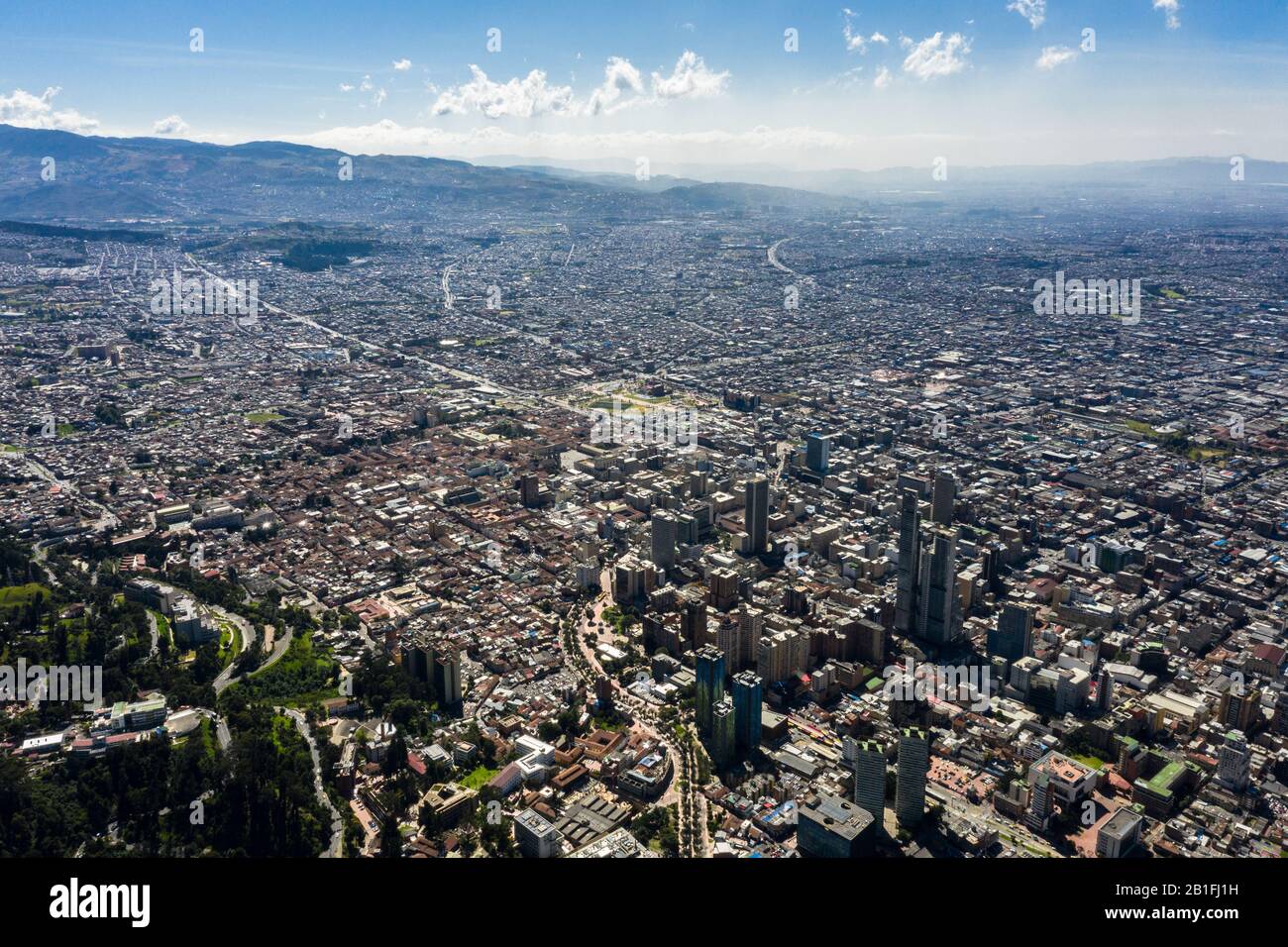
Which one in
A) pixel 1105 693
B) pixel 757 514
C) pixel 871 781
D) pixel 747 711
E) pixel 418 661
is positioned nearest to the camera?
pixel 871 781

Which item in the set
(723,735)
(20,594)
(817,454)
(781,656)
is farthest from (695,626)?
(20,594)

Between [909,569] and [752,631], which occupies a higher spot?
[909,569]

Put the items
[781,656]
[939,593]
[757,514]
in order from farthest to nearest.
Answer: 1. [757,514]
2. [939,593]
3. [781,656]

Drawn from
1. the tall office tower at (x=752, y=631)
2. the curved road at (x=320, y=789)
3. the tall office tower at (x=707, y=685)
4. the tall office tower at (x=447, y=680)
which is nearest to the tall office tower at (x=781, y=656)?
the tall office tower at (x=752, y=631)

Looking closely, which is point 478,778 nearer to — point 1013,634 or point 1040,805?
point 1040,805

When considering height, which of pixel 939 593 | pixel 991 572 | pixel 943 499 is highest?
pixel 943 499

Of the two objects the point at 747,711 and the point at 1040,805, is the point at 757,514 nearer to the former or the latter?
the point at 747,711

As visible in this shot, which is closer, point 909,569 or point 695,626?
point 695,626

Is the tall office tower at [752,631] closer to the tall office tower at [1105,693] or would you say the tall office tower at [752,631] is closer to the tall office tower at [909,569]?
the tall office tower at [909,569]
